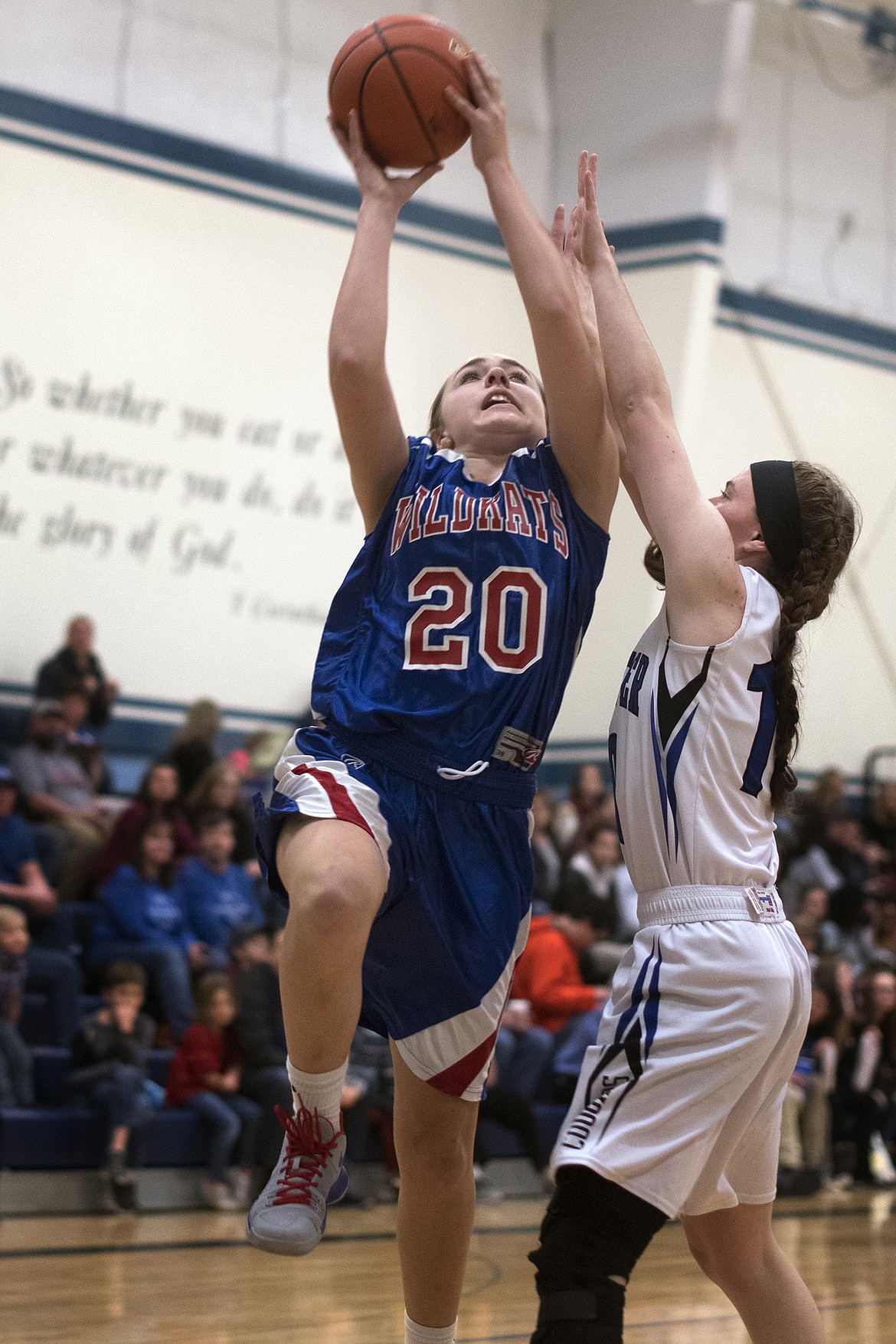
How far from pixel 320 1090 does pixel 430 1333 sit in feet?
2.62

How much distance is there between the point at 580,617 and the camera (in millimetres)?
3432

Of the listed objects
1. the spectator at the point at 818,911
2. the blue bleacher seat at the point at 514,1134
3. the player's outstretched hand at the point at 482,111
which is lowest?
the blue bleacher seat at the point at 514,1134

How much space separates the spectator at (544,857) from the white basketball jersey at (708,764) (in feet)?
19.5

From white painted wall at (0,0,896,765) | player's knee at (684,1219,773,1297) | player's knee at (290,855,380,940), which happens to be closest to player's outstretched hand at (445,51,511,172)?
player's knee at (290,855,380,940)

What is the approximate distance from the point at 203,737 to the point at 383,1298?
4710 millimetres

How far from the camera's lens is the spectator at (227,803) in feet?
28.7

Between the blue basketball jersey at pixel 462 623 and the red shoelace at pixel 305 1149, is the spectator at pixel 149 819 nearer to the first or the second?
the blue basketball jersey at pixel 462 623

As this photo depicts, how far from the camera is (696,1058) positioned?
8.96 feet

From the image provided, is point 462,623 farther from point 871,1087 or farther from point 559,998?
point 871,1087

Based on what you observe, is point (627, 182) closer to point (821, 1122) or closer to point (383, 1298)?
point (821, 1122)

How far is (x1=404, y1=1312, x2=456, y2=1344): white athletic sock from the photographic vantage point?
3436 millimetres

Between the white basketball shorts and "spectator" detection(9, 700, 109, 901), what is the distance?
601 centimetres

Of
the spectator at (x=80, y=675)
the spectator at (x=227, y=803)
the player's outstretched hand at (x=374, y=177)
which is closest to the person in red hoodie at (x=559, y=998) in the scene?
the spectator at (x=227, y=803)

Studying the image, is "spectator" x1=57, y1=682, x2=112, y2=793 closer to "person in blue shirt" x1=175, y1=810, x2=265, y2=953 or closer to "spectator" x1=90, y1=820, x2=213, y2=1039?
"person in blue shirt" x1=175, y1=810, x2=265, y2=953
